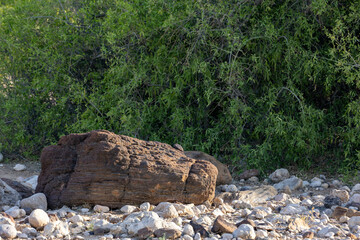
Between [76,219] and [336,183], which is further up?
[76,219]

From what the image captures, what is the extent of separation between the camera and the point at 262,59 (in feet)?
19.5

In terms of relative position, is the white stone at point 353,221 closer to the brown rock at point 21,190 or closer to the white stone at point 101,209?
the white stone at point 101,209

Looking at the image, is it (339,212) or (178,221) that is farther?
(339,212)

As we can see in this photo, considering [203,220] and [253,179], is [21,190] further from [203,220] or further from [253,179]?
[253,179]

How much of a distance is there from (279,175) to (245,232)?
2495 mm

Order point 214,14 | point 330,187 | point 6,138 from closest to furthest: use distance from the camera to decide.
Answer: point 330,187, point 214,14, point 6,138

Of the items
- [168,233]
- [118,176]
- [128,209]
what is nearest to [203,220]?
[168,233]

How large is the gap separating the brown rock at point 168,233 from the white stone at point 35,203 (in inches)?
52.6

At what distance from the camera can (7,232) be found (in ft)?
10.7

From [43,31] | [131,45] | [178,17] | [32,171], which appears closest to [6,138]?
[32,171]

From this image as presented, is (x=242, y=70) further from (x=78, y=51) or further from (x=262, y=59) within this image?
(x=78, y=51)

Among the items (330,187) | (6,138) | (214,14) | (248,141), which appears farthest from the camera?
(6,138)

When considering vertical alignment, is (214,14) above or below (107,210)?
above

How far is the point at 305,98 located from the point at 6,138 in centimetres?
465
